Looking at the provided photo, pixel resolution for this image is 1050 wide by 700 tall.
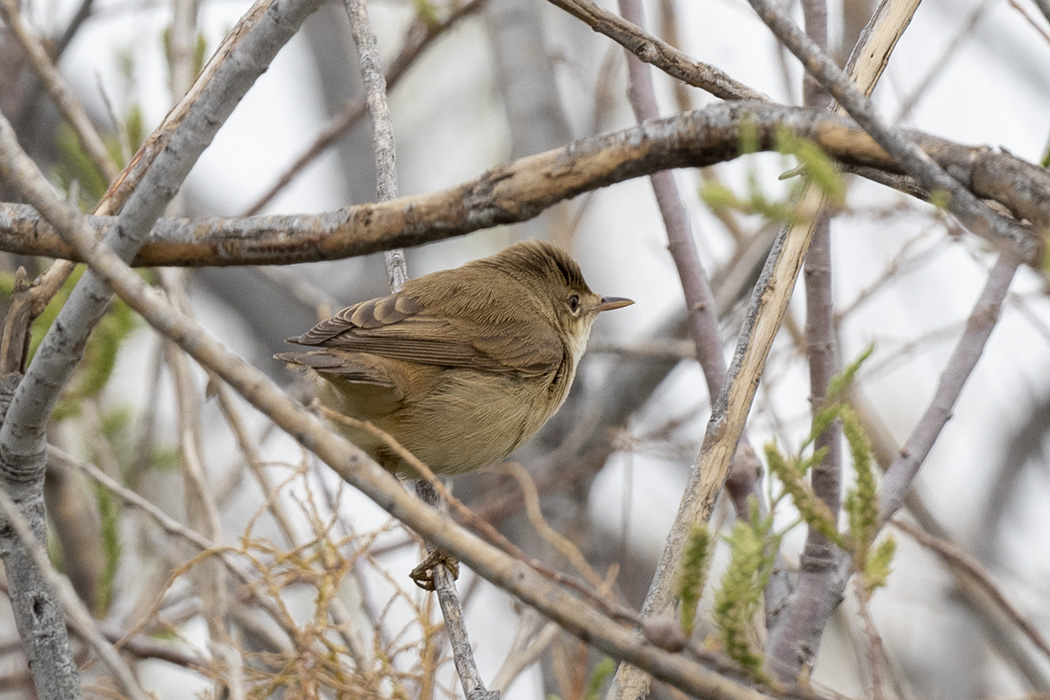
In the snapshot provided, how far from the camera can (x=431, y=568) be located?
3.39 m

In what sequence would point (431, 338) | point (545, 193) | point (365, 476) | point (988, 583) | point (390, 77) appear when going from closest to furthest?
point (365, 476)
point (545, 193)
point (988, 583)
point (431, 338)
point (390, 77)

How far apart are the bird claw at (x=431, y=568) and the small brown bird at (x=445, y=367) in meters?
0.41

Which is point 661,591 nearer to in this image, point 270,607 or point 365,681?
point 365,681

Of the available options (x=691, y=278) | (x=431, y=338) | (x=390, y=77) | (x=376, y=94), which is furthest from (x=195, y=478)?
(x=390, y=77)

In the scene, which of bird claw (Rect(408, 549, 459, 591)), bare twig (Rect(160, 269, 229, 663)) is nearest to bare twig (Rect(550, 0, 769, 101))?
bird claw (Rect(408, 549, 459, 591))

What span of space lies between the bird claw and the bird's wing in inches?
31.7

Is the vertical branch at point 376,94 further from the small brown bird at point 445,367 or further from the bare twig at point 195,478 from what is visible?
the bare twig at point 195,478

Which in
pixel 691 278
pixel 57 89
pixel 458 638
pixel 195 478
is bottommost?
pixel 458 638

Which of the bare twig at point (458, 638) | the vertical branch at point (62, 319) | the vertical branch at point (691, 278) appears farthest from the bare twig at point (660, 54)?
the bare twig at point (458, 638)

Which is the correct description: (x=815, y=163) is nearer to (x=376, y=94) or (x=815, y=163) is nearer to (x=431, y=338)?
(x=376, y=94)

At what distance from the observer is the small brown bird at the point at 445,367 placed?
373 cm

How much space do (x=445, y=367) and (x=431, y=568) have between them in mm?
897

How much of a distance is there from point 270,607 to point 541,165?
78.2 inches

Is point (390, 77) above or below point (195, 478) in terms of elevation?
above
